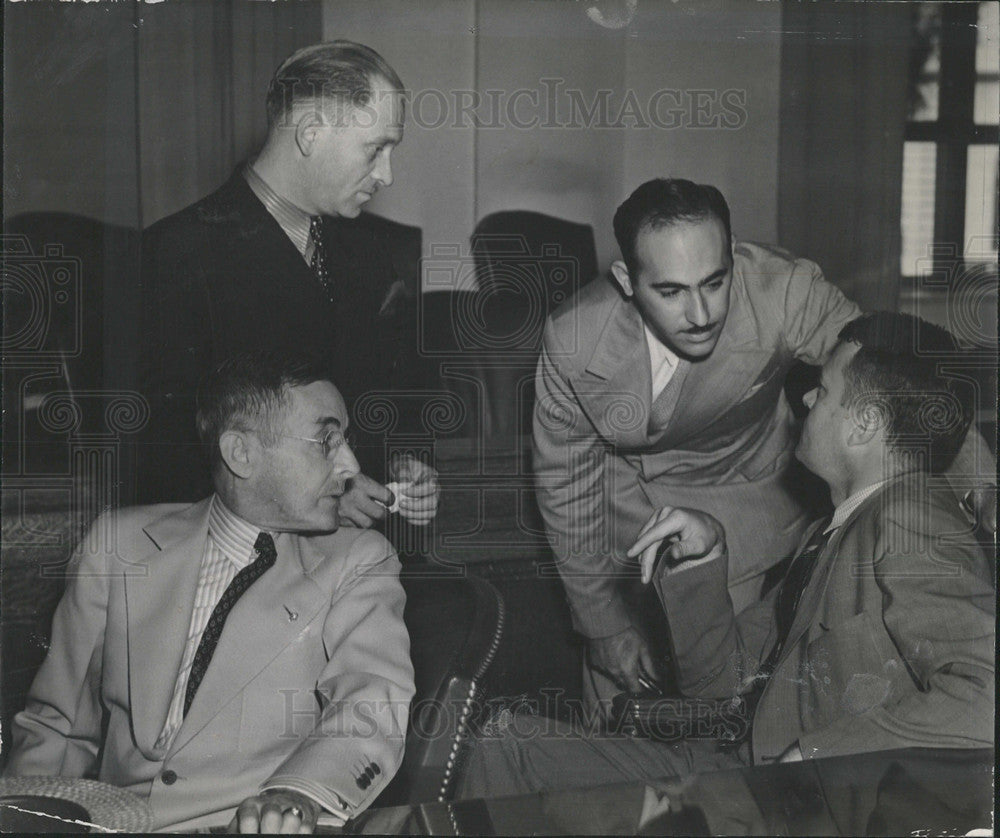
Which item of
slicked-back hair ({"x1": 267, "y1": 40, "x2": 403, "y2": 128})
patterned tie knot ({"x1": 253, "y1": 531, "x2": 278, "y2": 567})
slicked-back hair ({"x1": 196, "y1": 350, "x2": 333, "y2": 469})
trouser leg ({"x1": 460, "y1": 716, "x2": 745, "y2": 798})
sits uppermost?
slicked-back hair ({"x1": 267, "y1": 40, "x2": 403, "y2": 128})

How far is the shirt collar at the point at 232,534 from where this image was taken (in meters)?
2.16

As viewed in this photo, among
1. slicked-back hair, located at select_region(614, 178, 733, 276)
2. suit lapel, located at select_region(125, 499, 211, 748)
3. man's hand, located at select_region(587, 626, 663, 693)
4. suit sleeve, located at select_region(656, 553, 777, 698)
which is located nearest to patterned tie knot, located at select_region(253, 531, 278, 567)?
suit lapel, located at select_region(125, 499, 211, 748)

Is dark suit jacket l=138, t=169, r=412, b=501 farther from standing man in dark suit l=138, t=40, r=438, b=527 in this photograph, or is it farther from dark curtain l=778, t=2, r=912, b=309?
dark curtain l=778, t=2, r=912, b=309

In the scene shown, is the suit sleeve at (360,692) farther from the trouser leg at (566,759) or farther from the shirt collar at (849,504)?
the shirt collar at (849,504)

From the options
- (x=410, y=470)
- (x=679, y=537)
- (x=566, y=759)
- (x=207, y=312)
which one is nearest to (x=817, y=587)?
(x=679, y=537)

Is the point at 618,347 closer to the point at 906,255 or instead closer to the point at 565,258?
the point at 565,258

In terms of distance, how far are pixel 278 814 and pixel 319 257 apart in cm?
107

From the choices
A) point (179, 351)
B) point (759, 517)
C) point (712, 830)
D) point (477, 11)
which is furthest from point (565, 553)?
point (477, 11)

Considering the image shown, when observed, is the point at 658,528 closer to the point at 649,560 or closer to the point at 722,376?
the point at 649,560

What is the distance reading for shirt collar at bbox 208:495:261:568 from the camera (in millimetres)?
2162

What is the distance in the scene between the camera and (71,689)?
7.17 ft

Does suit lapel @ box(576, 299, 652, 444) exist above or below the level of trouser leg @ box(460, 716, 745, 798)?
above

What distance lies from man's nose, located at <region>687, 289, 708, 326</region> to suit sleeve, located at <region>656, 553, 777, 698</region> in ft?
1.64

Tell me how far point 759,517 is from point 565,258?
69 cm
